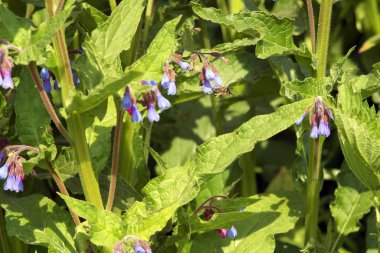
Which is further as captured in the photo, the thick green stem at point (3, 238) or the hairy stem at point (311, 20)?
the thick green stem at point (3, 238)

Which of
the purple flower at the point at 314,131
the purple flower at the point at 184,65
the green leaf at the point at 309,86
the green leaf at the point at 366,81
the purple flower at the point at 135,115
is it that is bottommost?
the purple flower at the point at 314,131

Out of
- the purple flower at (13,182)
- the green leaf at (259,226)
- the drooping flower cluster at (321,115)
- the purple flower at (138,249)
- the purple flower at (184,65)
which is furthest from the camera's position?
the green leaf at (259,226)

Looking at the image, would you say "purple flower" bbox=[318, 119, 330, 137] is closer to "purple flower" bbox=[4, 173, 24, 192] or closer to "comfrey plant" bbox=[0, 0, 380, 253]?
"comfrey plant" bbox=[0, 0, 380, 253]

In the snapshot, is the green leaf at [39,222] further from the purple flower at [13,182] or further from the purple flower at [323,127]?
the purple flower at [323,127]

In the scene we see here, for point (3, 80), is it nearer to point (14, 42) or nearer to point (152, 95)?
point (14, 42)

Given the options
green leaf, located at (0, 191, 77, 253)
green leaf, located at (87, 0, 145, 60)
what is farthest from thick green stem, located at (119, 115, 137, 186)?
green leaf, located at (87, 0, 145, 60)

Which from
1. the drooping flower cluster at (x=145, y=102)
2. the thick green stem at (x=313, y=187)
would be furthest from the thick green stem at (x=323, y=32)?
the drooping flower cluster at (x=145, y=102)

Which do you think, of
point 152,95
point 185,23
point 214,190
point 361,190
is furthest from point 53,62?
point 361,190

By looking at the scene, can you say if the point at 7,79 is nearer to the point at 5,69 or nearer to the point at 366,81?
the point at 5,69
